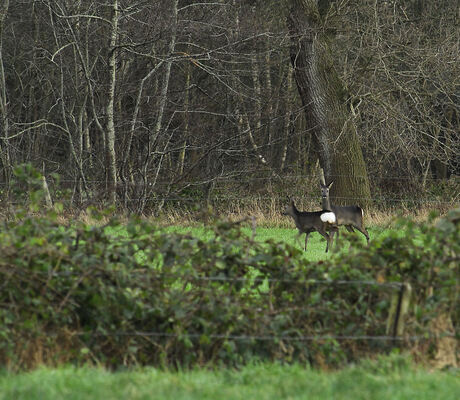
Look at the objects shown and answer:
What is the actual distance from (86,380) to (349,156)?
17244 mm

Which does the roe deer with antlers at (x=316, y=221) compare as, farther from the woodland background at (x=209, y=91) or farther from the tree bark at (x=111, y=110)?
the tree bark at (x=111, y=110)

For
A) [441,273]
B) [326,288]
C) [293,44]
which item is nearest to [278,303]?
[326,288]

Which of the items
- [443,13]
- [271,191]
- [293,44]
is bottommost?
[271,191]

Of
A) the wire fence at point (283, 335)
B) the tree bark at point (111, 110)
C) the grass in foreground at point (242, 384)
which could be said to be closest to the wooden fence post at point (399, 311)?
the wire fence at point (283, 335)

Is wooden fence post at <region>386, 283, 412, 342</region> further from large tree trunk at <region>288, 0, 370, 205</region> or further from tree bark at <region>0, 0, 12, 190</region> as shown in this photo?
large tree trunk at <region>288, 0, 370, 205</region>

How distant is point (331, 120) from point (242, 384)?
54.8ft

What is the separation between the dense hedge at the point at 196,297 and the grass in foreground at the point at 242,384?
1.35 ft

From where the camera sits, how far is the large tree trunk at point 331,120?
2208 cm

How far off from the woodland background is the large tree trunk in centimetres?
9

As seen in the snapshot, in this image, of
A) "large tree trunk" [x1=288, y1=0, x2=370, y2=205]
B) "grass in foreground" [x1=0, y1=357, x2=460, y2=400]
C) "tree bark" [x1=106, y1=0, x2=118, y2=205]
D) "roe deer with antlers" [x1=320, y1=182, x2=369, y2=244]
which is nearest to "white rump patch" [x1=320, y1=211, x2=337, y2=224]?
"roe deer with antlers" [x1=320, y1=182, x2=369, y2=244]

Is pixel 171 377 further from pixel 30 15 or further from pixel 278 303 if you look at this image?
pixel 30 15

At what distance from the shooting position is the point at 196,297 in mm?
6965

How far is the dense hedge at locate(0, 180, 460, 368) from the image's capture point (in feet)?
21.7

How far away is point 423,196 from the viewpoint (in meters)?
26.5
